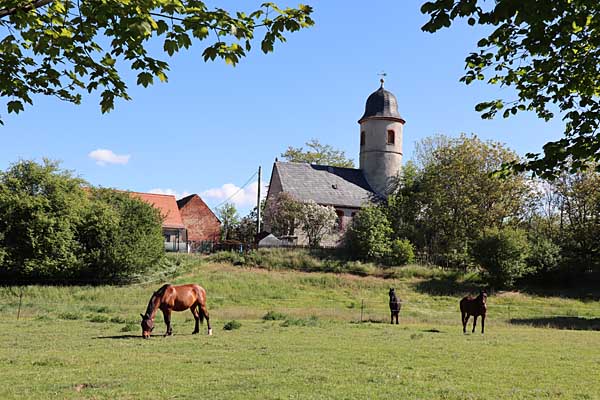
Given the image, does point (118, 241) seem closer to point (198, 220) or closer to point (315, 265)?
point (315, 265)

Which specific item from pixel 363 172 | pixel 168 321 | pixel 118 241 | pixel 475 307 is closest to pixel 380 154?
pixel 363 172

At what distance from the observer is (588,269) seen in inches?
1726

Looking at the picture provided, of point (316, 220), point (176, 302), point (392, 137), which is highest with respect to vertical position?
point (392, 137)

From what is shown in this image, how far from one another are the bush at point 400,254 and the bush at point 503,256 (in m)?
5.89

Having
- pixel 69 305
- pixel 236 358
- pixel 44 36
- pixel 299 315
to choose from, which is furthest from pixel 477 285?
pixel 44 36

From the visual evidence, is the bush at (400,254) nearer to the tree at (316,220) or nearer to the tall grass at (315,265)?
the tall grass at (315,265)

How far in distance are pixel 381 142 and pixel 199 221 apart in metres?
22.4

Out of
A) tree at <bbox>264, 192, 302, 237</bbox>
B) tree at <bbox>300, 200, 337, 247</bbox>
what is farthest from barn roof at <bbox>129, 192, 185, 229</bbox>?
tree at <bbox>300, 200, 337, 247</bbox>

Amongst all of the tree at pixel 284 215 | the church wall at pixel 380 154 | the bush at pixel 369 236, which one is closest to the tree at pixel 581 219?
the bush at pixel 369 236

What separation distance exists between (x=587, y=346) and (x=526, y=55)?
12.8 metres

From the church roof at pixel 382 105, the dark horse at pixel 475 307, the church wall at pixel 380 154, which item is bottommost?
the dark horse at pixel 475 307

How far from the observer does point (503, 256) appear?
39.0m

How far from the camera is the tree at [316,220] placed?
4906cm

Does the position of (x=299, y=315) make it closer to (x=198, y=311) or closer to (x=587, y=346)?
(x=198, y=311)
